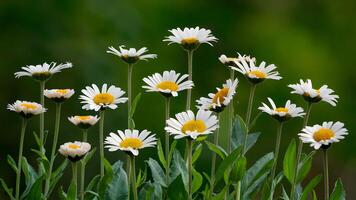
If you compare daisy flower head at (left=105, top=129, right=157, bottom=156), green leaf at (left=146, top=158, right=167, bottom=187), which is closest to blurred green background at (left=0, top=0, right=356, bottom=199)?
green leaf at (left=146, top=158, right=167, bottom=187)

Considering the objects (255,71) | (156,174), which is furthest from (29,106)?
(255,71)

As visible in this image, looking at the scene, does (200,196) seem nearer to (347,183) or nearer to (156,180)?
(156,180)

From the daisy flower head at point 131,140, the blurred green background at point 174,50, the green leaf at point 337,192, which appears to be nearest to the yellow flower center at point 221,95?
the daisy flower head at point 131,140

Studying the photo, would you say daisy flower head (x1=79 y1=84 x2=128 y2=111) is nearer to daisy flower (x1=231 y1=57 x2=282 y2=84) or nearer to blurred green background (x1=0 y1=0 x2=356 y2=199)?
daisy flower (x1=231 y1=57 x2=282 y2=84)

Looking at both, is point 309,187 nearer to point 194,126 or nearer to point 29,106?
point 194,126

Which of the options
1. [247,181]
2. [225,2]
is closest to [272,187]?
[247,181]

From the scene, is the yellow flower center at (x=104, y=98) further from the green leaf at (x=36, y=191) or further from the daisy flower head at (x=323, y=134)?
the daisy flower head at (x=323, y=134)
